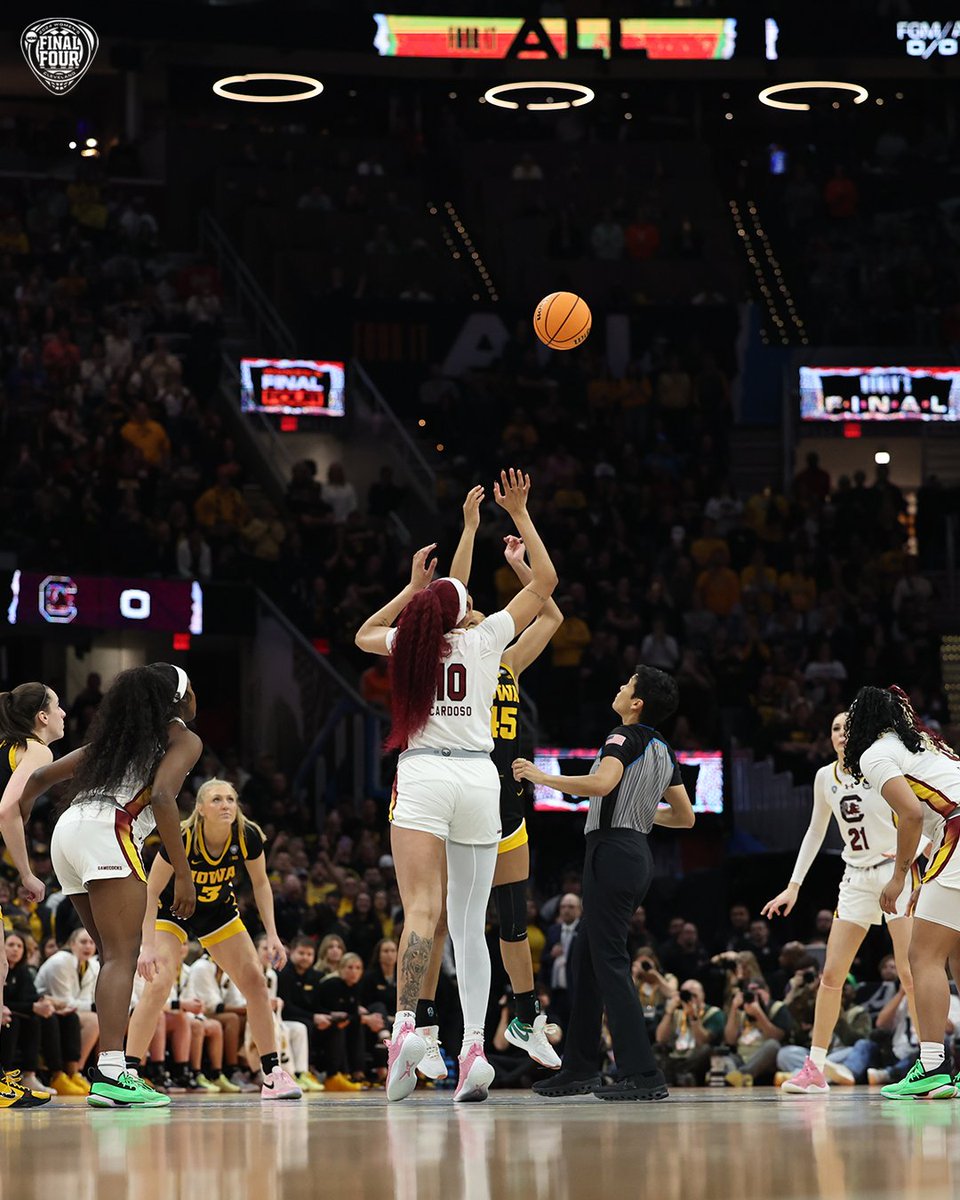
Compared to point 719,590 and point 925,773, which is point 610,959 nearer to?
point 925,773

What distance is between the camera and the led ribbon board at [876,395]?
31938 millimetres

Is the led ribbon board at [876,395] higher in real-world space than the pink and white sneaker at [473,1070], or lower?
higher

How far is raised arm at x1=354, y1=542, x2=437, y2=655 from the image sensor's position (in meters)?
10.1

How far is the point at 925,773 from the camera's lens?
1087cm

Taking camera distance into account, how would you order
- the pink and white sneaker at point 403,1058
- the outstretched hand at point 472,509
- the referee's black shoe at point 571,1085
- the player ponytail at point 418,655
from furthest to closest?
the referee's black shoe at point 571,1085 → the outstretched hand at point 472,509 → the player ponytail at point 418,655 → the pink and white sneaker at point 403,1058

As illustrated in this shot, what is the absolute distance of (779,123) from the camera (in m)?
37.7

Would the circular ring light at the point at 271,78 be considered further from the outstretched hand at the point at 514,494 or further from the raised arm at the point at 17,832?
the raised arm at the point at 17,832

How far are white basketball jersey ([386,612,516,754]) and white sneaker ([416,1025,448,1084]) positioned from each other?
1.44 meters

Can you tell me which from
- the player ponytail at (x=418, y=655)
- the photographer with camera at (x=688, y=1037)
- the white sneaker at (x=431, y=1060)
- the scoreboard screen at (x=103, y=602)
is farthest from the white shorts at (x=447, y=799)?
the scoreboard screen at (x=103, y=602)

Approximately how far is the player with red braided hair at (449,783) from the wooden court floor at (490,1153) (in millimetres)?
686

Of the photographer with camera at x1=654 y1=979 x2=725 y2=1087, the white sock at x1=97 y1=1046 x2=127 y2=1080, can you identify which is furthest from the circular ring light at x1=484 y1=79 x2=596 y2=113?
the white sock at x1=97 y1=1046 x2=127 y2=1080

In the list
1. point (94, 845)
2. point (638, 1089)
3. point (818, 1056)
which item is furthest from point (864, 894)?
point (94, 845)

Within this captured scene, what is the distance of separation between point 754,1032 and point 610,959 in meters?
7.92

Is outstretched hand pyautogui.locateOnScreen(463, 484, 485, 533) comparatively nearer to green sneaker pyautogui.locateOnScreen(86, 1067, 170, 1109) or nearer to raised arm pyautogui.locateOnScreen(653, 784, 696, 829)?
raised arm pyautogui.locateOnScreen(653, 784, 696, 829)
